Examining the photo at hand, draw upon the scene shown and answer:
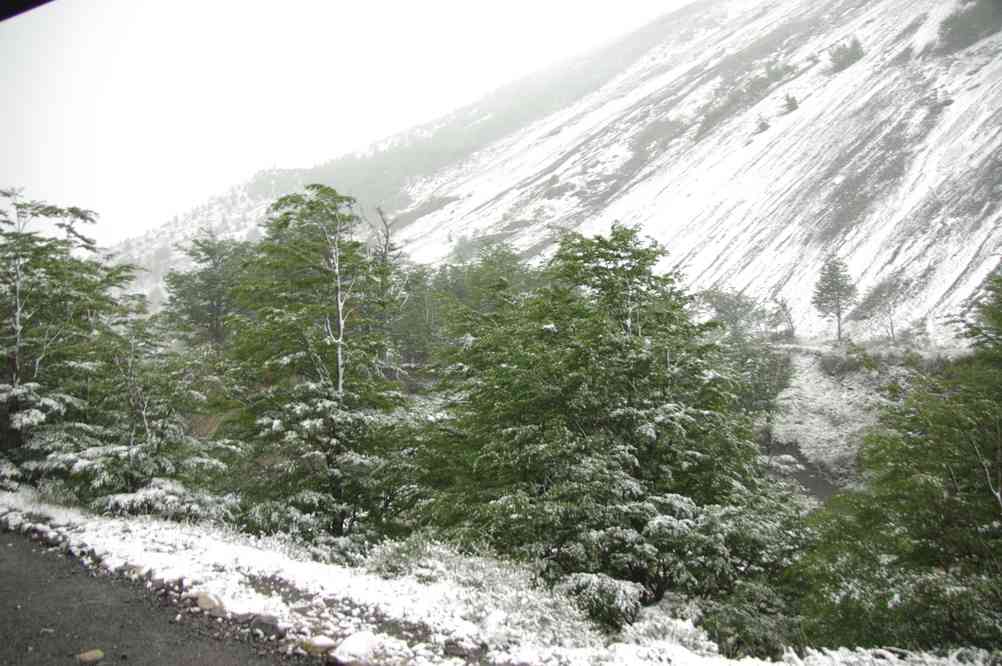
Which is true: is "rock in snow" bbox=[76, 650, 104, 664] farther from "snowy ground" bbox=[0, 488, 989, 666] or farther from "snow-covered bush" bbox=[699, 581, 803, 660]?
"snow-covered bush" bbox=[699, 581, 803, 660]

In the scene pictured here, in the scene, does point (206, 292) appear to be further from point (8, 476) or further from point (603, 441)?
point (603, 441)

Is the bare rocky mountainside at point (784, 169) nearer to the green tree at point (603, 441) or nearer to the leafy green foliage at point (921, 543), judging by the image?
the green tree at point (603, 441)

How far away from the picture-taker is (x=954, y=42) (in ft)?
280

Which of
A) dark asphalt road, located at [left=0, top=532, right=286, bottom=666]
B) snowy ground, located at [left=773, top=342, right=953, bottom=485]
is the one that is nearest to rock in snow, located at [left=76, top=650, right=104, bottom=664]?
dark asphalt road, located at [left=0, top=532, right=286, bottom=666]

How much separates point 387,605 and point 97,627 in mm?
3089

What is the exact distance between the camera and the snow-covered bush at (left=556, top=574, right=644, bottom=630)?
7.74 metres

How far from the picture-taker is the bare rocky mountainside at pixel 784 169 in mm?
55188

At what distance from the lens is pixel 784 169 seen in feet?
262

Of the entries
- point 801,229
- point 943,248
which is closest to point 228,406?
point 943,248

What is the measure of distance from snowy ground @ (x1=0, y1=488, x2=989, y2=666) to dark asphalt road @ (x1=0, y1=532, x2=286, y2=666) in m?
0.31

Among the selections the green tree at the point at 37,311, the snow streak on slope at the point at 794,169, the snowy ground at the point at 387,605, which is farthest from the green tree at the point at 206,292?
the snow streak on slope at the point at 794,169

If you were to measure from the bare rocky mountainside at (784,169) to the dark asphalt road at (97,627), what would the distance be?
13.9 metres

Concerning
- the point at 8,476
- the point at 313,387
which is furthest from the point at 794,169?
the point at 8,476

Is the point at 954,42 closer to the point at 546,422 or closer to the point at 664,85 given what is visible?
the point at 664,85
